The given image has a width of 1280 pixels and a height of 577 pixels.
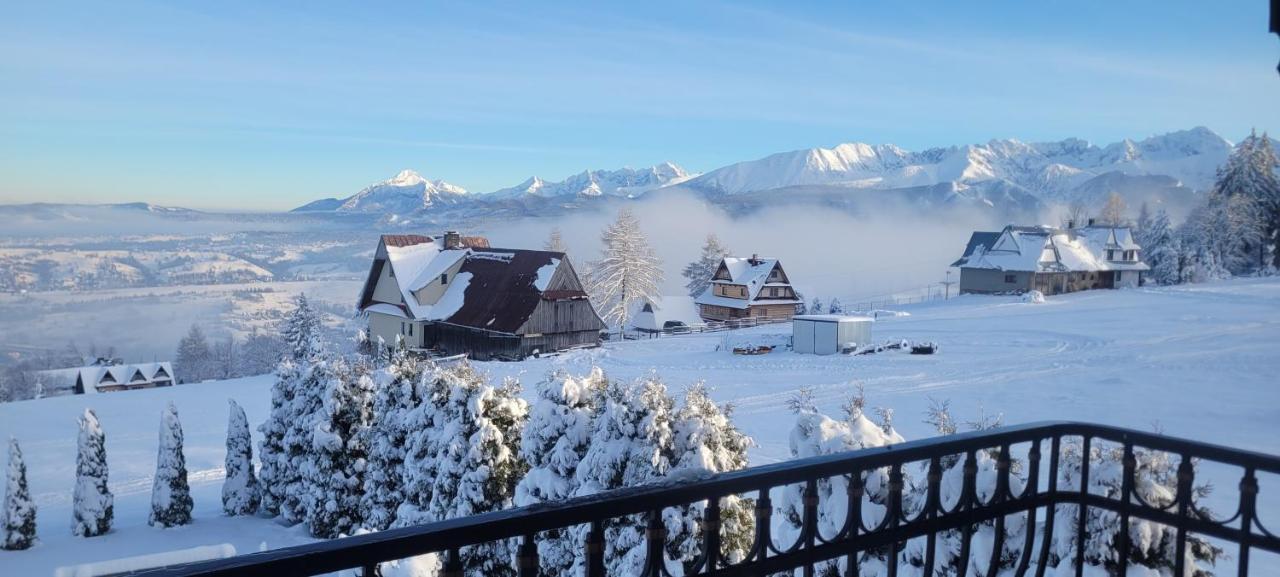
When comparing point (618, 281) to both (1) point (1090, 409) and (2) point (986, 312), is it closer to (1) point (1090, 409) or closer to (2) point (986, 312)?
(2) point (986, 312)

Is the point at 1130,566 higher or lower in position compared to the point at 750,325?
higher

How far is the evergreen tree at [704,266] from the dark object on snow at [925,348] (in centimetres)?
3468

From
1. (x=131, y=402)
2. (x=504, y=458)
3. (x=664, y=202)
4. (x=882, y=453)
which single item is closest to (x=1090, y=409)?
(x=504, y=458)

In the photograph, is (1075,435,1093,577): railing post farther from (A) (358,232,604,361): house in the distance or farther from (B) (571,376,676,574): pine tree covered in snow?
(A) (358,232,604,361): house in the distance

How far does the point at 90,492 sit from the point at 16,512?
44.9 inches

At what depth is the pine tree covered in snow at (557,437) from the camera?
8.61m

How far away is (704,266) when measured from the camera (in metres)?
64.5

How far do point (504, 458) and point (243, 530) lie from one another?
27.1 ft

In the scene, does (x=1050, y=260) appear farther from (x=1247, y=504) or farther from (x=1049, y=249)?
(x=1247, y=504)

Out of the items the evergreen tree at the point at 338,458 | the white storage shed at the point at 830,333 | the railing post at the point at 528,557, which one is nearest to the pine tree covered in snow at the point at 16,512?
the evergreen tree at the point at 338,458

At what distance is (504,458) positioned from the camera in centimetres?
1009

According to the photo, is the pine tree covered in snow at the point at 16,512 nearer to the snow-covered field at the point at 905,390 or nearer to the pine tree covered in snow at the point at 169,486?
the snow-covered field at the point at 905,390

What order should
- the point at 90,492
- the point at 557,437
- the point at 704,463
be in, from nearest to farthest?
the point at 704,463
the point at 557,437
the point at 90,492

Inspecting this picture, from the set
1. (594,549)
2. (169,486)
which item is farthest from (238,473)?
(594,549)
